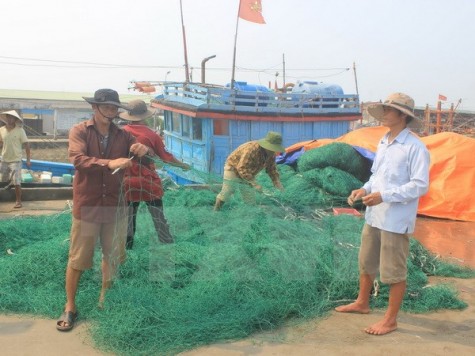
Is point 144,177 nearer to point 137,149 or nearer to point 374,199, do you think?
point 137,149

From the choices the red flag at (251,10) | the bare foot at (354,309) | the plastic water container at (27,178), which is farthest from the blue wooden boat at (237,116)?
the bare foot at (354,309)

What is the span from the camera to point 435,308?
4.04 meters

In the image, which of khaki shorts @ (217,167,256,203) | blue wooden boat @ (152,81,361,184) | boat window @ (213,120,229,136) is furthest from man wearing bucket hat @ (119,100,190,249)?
boat window @ (213,120,229,136)

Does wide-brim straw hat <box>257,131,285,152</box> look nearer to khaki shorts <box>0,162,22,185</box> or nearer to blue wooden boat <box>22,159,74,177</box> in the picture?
khaki shorts <box>0,162,22,185</box>

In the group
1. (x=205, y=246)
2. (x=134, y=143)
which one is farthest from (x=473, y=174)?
(x=134, y=143)

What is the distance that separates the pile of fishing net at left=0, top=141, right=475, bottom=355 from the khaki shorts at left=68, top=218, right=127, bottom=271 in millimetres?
264

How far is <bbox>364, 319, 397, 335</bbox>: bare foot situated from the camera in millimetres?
3524

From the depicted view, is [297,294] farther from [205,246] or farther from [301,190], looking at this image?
[301,190]

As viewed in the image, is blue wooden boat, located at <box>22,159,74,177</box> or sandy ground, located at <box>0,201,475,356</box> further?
blue wooden boat, located at <box>22,159,74,177</box>

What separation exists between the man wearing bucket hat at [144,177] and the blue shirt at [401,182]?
1980mm

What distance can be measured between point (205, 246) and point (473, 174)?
6.28 meters

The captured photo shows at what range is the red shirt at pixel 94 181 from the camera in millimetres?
3555

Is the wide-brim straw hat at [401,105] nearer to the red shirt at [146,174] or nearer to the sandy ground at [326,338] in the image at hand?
the sandy ground at [326,338]

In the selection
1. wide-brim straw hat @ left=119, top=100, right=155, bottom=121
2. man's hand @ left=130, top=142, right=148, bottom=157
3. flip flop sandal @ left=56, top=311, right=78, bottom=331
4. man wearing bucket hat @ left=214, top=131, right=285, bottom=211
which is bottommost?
flip flop sandal @ left=56, top=311, right=78, bottom=331
